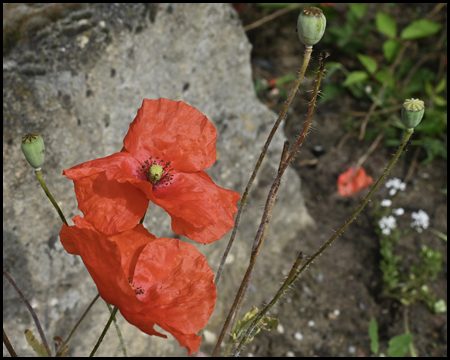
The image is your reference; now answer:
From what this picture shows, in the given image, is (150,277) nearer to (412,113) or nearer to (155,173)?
(155,173)

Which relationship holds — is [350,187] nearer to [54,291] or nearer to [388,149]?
[388,149]

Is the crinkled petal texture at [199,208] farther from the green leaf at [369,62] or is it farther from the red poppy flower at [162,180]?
the green leaf at [369,62]

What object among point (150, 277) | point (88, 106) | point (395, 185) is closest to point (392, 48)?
point (395, 185)

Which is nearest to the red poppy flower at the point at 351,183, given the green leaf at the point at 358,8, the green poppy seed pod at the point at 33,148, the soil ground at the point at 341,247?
the soil ground at the point at 341,247

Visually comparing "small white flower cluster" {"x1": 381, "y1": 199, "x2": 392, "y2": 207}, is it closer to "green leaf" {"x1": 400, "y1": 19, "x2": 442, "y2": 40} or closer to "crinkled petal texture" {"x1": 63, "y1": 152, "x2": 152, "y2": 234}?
"green leaf" {"x1": 400, "y1": 19, "x2": 442, "y2": 40}

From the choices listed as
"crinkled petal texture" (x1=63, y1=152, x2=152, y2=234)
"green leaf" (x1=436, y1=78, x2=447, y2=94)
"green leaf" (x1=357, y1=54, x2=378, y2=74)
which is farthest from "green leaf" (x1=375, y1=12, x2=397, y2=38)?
"crinkled petal texture" (x1=63, y1=152, x2=152, y2=234)
